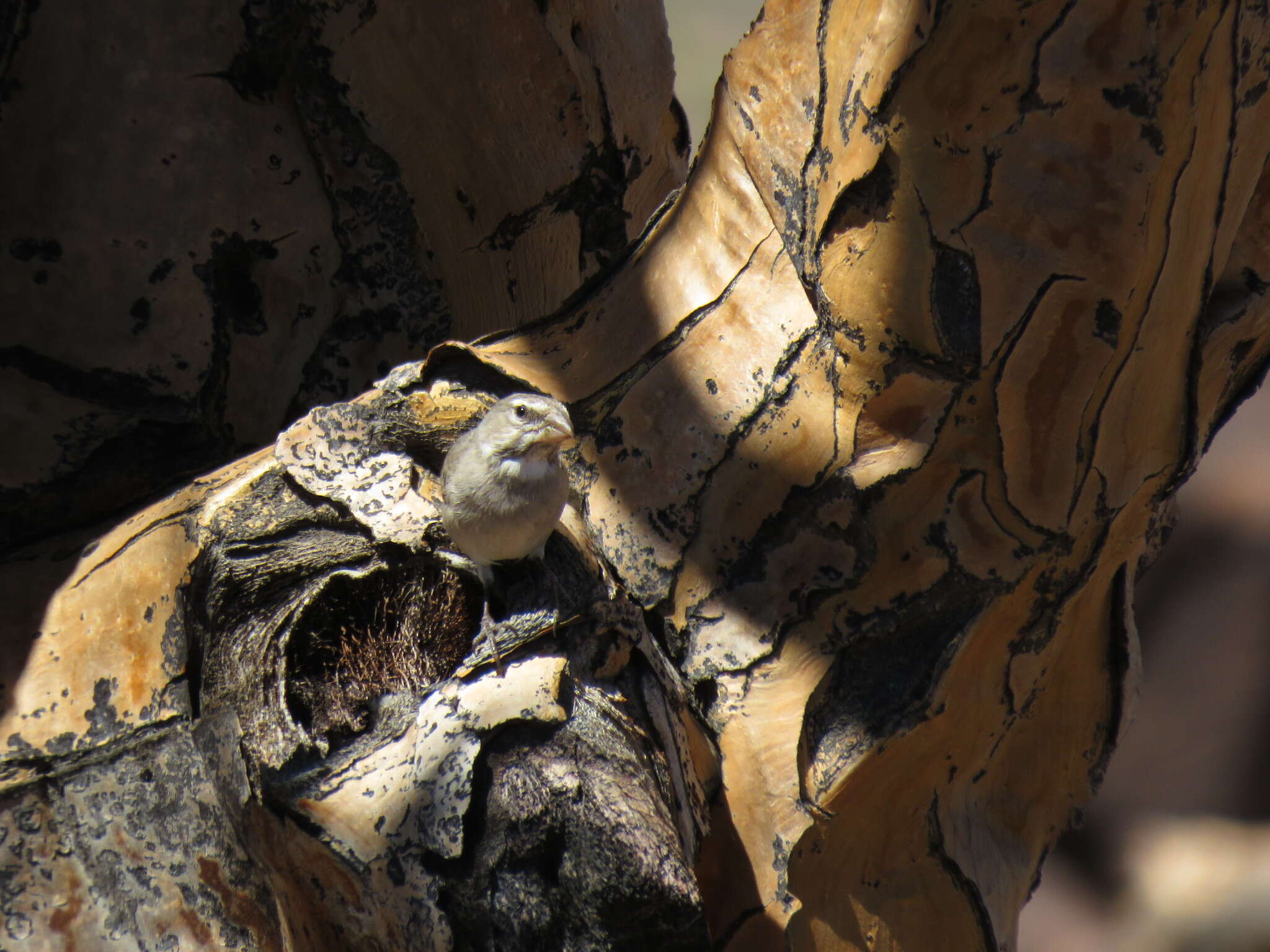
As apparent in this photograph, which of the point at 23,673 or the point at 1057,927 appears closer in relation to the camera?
the point at 23,673

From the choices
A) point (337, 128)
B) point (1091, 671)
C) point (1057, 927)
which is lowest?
point (1057, 927)

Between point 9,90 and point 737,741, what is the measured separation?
1.78 m

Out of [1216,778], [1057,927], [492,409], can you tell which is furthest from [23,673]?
[1216,778]

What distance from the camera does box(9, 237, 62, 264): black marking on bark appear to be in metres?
1.91

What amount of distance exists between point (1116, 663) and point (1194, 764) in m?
1.25

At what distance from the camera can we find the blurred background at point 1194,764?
2512mm

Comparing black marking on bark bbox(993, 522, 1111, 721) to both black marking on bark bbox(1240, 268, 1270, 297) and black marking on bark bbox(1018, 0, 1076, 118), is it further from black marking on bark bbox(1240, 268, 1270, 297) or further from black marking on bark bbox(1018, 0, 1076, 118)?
black marking on bark bbox(1018, 0, 1076, 118)

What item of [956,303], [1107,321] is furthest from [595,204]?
[1107,321]

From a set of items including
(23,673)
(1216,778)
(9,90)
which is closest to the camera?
(23,673)

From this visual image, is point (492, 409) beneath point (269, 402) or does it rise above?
beneath

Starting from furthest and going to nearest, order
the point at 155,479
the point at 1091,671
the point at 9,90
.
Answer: the point at 155,479 < the point at 9,90 < the point at 1091,671

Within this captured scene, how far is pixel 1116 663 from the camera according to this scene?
170cm

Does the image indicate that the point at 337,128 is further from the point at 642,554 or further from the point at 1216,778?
the point at 1216,778

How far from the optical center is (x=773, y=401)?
149 cm
